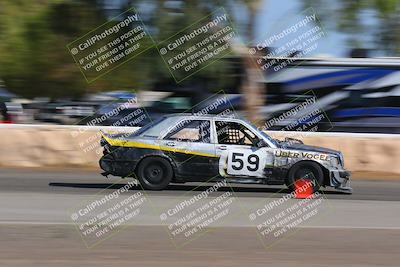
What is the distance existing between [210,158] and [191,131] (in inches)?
22.6

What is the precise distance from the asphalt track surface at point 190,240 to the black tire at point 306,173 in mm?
500

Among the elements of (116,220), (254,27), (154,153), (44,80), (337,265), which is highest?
(44,80)

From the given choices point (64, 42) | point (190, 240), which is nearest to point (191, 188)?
point (190, 240)

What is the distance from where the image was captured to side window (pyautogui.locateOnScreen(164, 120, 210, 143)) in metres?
12.6

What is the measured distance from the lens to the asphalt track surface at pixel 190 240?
6855mm

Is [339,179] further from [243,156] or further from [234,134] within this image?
[234,134]

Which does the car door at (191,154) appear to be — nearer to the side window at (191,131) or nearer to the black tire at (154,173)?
the side window at (191,131)

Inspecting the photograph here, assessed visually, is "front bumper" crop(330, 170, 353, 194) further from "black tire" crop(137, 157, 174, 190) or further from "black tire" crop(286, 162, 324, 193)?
"black tire" crop(137, 157, 174, 190)

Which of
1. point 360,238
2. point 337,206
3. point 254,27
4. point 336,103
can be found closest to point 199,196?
point 337,206

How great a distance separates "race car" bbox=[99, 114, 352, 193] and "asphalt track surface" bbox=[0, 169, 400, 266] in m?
0.44

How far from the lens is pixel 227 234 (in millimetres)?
8258

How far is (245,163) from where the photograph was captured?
12.5 metres

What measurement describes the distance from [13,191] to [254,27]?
10.0 metres

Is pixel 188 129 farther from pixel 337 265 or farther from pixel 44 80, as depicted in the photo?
pixel 44 80
